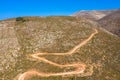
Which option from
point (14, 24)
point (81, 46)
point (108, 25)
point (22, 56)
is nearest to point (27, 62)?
point (22, 56)

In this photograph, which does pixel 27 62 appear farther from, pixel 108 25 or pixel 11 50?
pixel 108 25

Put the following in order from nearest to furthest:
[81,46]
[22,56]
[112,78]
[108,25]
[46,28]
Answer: [112,78] → [22,56] → [81,46] → [46,28] → [108,25]

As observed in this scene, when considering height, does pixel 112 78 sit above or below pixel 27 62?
below

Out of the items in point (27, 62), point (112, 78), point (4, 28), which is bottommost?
point (112, 78)

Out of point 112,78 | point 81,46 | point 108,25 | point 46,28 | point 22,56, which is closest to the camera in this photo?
point 112,78

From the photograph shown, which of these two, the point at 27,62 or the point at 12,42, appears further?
the point at 12,42

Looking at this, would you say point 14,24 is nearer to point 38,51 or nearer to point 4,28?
point 4,28

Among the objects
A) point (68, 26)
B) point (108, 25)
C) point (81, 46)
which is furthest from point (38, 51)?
point (108, 25)
